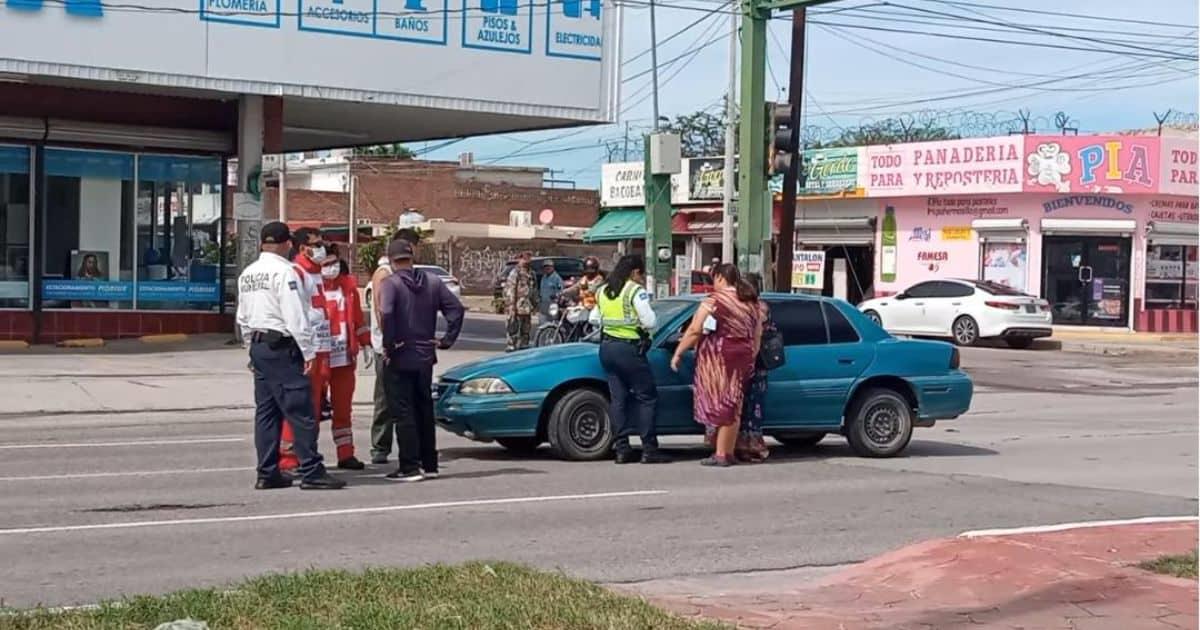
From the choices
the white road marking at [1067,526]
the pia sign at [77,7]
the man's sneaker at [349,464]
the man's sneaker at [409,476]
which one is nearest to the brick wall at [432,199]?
the pia sign at [77,7]

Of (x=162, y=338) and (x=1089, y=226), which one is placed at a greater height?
(x=1089, y=226)

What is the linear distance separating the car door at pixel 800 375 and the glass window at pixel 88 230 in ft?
53.4

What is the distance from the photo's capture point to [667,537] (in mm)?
9820

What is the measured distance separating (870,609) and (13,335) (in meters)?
21.4

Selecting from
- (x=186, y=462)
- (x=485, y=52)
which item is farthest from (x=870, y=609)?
(x=485, y=52)

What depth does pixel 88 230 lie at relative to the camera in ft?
88.8

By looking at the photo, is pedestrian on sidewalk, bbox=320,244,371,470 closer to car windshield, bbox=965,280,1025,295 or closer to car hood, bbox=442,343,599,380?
car hood, bbox=442,343,599,380

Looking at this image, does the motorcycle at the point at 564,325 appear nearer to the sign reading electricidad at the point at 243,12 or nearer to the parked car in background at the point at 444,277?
the parked car in background at the point at 444,277

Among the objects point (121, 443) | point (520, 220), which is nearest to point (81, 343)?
point (121, 443)

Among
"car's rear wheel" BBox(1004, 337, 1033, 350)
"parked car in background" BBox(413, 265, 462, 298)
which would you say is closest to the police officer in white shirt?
"parked car in background" BBox(413, 265, 462, 298)

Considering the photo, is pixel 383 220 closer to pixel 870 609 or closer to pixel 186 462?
pixel 186 462

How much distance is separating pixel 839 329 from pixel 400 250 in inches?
170

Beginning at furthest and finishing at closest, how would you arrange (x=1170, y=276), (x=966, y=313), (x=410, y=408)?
(x=1170, y=276) → (x=966, y=313) → (x=410, y=408)

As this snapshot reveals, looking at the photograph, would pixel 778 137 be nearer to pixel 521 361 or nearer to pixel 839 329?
pixel 839 329
